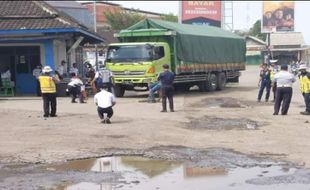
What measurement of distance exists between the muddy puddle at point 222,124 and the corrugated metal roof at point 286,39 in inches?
2838

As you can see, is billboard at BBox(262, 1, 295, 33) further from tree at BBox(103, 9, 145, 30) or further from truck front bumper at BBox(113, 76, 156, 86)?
truck front bumper at BBox(113, 76, 156, 86)

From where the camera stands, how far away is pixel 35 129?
14.4m

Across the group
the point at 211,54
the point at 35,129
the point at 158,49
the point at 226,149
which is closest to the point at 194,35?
the point at 211,54

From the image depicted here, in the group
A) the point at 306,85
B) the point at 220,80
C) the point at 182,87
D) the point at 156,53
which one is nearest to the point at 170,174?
the point at 306,85

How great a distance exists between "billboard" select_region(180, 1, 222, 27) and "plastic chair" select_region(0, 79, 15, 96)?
3600cm

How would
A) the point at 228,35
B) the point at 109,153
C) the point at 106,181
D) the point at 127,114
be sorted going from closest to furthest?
the point at 106,181
the point at 109,153
the point at 127,114
the point at 228,35

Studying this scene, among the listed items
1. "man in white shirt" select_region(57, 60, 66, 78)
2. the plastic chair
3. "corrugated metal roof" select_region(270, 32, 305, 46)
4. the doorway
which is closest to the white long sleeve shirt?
Answer: "man in white shirt" select_region(57, 60, 66, 78)

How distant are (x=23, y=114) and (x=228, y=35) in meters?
17.9

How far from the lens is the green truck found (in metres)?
24.7

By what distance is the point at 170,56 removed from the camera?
85.6 feet

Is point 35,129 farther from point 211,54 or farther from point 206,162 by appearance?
point 211,54

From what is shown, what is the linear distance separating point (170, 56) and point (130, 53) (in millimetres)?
2011

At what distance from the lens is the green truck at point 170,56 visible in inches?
973

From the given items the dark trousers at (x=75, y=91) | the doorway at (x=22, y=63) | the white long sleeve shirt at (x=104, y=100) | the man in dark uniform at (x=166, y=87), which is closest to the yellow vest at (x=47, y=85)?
the white long sleeve shirt at (x=104, y=100)
